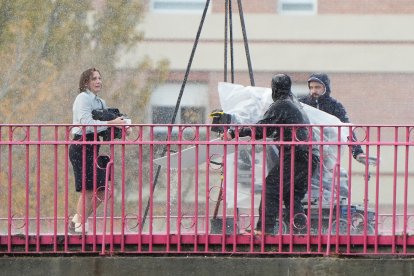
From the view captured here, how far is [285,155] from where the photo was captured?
10.9 metres

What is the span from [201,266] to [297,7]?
41.3ft

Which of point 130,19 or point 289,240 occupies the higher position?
point 130,19

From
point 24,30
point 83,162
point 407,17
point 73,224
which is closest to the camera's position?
point 83,162

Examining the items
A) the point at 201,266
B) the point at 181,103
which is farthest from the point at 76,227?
the point at 181,103

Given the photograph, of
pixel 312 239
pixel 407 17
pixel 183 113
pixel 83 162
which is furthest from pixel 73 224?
pixel 407 17

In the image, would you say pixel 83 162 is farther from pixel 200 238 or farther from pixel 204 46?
pixel 204 46

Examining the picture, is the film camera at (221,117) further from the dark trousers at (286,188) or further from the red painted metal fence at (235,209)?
the dark trousers at (286,188)

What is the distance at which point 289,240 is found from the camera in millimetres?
10648

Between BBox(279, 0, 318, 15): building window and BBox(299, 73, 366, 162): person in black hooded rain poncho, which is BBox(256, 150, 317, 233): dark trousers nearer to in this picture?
BBox(299, 73, 366, 162): person in black hooded rain poncho

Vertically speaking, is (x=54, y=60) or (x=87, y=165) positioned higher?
(x=54, y=60)

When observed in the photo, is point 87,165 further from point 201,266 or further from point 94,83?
point 201,266

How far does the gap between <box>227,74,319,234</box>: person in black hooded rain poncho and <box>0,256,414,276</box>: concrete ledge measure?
13.1 inches

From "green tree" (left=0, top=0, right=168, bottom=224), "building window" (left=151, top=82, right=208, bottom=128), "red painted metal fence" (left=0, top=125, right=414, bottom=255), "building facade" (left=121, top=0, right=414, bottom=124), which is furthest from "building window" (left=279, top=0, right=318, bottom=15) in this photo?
"red painted metal fence" (left=0, top=125, right=414, bottom=255)

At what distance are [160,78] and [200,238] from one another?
1049cm
